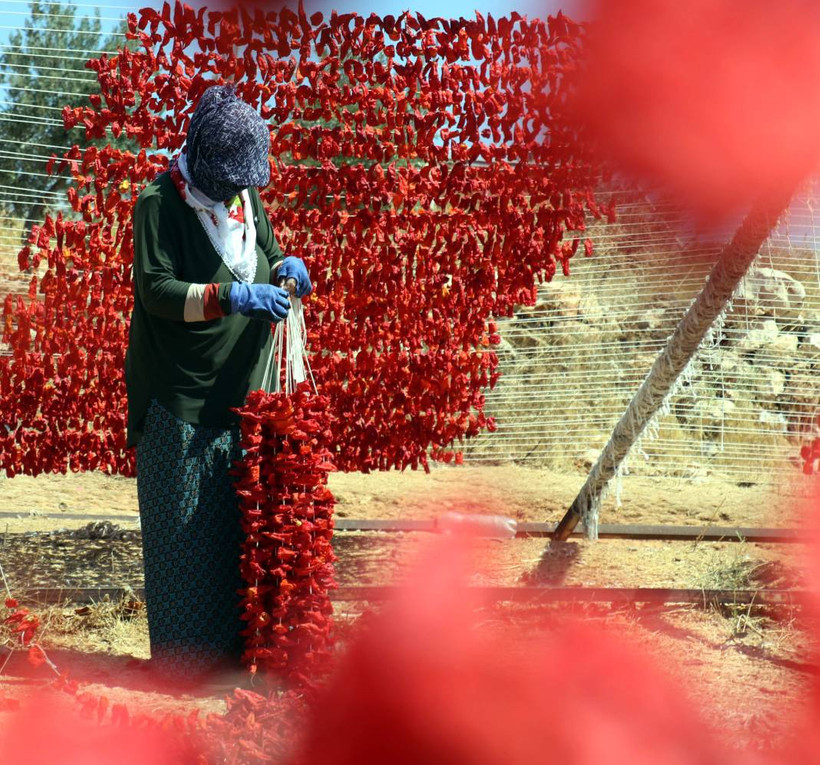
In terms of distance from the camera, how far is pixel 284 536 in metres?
2.65

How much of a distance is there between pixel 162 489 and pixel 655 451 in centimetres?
443

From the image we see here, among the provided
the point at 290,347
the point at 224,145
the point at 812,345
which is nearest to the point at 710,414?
the point at 812,345

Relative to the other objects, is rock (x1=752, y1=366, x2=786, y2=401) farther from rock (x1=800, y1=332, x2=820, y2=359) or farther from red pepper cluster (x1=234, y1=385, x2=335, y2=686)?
red pepper cluster (x1=234, y1=385, x2=335, y2=686)

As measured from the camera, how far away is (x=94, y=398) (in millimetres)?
4004

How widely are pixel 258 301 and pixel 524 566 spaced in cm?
225

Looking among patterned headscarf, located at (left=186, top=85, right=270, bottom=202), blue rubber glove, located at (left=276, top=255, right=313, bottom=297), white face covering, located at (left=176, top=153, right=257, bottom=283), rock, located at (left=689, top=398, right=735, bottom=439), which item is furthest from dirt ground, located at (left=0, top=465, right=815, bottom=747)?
patterned headscarf, located at (left=186, top=85, right=270, bottom=202)

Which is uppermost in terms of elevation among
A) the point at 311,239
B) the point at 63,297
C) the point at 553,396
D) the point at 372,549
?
the point at 311,239

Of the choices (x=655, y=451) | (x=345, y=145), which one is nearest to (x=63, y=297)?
(x=345, y=145)

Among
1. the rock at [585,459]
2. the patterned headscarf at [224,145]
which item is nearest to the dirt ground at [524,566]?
the rock at [585,459]

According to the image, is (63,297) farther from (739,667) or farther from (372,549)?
(739,667)

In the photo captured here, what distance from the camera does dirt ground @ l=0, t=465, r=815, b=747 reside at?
111 inches

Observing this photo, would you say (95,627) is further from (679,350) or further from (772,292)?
(772,292)

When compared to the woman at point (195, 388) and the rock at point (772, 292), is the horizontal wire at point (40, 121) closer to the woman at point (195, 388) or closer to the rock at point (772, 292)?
the woman at point (195, 388)

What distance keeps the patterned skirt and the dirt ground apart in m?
0.15
